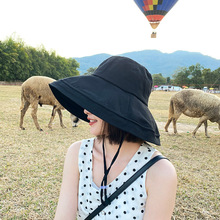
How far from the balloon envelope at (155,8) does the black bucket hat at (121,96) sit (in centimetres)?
1762

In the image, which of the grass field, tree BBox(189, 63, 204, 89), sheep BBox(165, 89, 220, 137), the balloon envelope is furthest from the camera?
tree BBox(189, 63, 204, 89)

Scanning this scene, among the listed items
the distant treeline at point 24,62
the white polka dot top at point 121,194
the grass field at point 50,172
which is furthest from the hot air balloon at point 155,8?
the distant treeline at point 24,62

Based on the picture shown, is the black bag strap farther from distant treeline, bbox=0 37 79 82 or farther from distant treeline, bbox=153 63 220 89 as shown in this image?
distant treeline, bbox=153 63 220 89

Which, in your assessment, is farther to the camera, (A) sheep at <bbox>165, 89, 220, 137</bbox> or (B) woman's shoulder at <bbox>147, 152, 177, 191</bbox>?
(A) sheep at <bbox>165, 89, 220, 137</bbox>

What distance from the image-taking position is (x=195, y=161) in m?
5.89

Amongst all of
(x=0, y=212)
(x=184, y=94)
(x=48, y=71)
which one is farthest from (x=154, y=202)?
(x=48, y=71)

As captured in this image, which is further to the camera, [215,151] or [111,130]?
[215,151]

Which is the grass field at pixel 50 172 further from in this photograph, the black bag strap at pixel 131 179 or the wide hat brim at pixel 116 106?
the wide hat brim at pixel 116 106

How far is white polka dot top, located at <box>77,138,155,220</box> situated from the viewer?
1.26 m

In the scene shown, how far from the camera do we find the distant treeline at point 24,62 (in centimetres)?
5072

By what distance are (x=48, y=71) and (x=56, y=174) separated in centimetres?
6372

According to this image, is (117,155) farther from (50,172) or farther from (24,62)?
(24,62)

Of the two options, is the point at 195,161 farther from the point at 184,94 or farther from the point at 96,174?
the point at 96,174

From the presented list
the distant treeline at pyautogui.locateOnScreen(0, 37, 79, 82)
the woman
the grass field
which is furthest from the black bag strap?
the distant treeline at pyautogui.locateOnScreen(0, 37, 79, 82)
